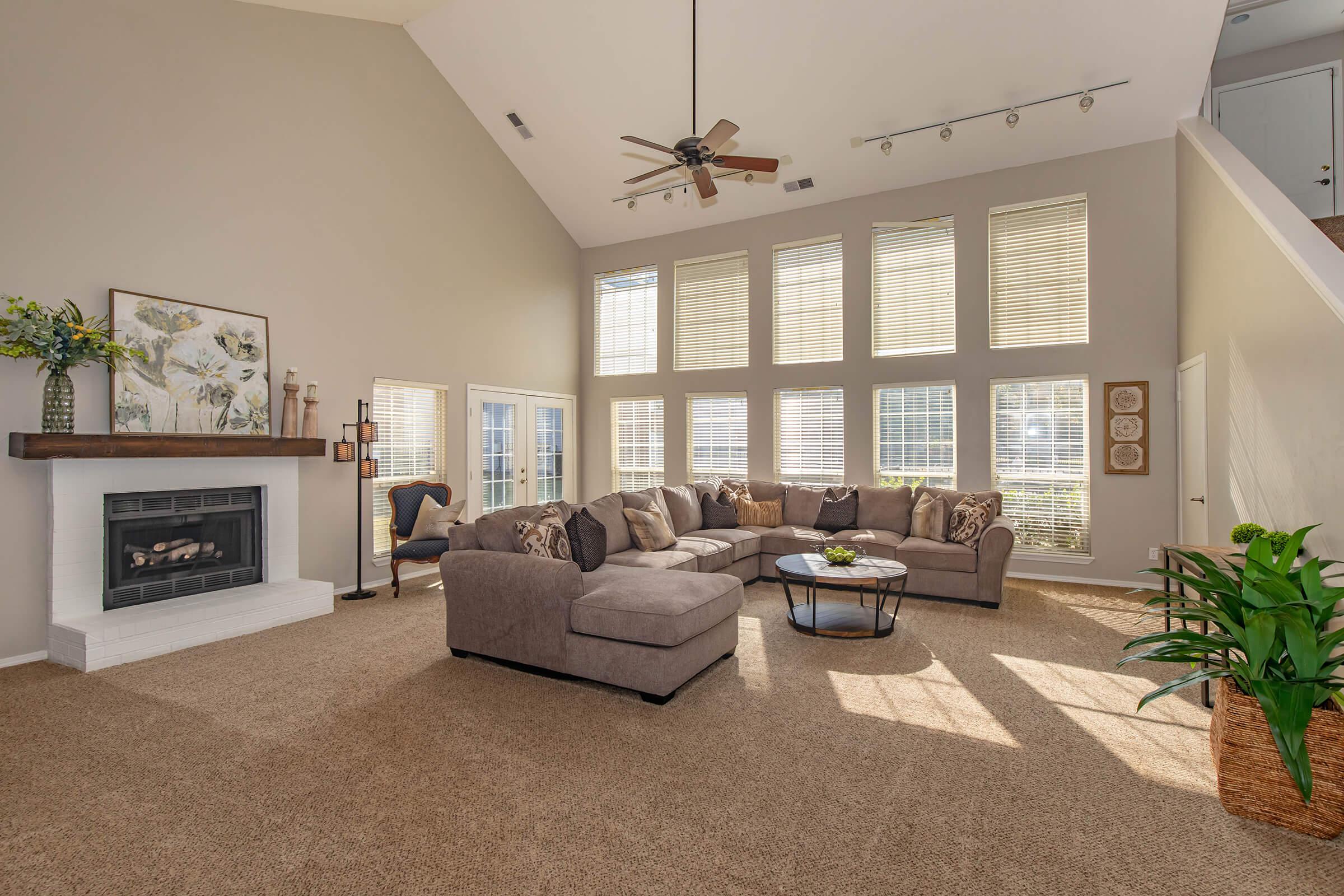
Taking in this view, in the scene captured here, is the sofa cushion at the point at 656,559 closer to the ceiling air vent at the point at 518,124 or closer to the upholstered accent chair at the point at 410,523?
the upholstered accent chair at the point at 410,523

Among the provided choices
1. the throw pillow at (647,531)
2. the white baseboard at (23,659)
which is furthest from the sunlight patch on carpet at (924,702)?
the white baseboard at (23,659)

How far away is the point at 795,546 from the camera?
6.23 meters

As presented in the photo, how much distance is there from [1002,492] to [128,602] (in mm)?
7459

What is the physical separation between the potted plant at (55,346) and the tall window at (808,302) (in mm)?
6170

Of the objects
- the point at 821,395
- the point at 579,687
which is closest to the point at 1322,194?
the point at 821,395

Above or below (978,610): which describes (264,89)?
above

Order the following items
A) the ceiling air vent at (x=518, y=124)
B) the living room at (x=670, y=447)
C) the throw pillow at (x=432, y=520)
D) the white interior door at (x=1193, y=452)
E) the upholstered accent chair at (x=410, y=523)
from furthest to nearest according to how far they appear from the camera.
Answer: the ceiling air vent at (x=518, y=124)
the throw pillow at (x=432, y=520)
the upholstered accent chair at (x=410, y=523)
the white interior door at (x=1193, y=452)
the living room at (x=670, y=447)

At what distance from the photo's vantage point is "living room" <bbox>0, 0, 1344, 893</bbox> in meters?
2.30

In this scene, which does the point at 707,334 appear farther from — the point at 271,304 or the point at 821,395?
the point at 271,304

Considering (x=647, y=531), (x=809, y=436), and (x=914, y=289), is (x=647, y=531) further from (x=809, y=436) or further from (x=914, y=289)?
(x=914, y=289)

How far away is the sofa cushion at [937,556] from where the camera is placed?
5379 mm

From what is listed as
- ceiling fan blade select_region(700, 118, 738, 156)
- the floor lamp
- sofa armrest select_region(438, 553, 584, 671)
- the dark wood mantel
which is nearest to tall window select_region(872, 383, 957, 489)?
ceiling fan blade select_region(700, 118, 738, 156)

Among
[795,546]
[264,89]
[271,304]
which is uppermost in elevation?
[264,89]

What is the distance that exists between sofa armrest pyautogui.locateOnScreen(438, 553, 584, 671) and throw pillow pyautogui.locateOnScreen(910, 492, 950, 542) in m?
3.66
